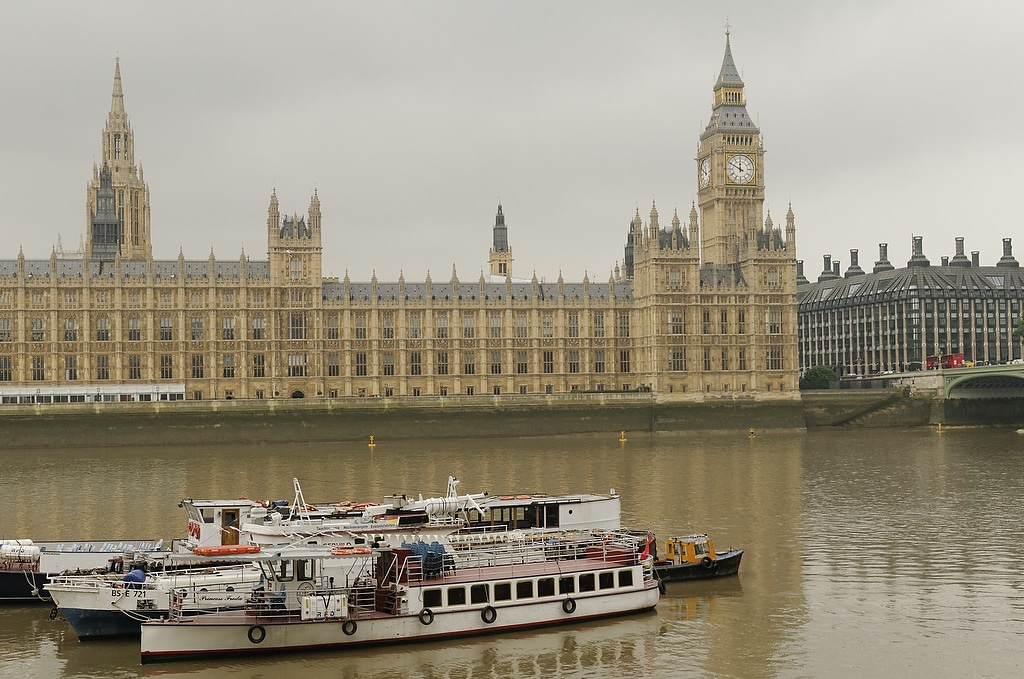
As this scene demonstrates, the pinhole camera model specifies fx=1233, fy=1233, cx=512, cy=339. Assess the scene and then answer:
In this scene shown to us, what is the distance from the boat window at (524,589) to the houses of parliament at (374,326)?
85.6 meters

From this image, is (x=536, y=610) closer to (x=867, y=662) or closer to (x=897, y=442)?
(x=867, y=662)

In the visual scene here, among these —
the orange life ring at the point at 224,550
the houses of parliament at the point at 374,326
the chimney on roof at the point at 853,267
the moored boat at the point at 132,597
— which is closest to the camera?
the moored boat at the point at 132,597

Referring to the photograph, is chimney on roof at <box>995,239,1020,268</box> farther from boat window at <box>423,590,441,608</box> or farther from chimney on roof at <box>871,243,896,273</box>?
boat window at <box>423,590,441,608</box>

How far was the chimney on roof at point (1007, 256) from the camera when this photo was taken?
596ft

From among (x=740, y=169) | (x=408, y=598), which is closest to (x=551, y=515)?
(x=408, y=598)

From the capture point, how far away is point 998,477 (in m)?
69.3

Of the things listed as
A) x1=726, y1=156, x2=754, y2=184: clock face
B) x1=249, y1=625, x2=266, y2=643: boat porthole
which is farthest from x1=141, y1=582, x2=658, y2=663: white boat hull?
x1=726, y1=156, x2=754, y2=184: clock face

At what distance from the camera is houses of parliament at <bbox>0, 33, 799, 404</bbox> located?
11875cm

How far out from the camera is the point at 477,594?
111 ft

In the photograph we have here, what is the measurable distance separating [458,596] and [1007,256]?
169 metres

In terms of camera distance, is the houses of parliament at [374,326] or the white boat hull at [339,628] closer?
the white boat hull at [339,628]

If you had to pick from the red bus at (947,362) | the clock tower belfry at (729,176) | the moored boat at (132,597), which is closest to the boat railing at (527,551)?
the moored boat at (132,597)

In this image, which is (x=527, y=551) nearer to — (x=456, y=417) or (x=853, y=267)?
(x=456, y=417)

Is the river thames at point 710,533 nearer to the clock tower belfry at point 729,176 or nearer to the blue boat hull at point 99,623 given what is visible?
the blue boat hull at point 99,623
